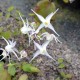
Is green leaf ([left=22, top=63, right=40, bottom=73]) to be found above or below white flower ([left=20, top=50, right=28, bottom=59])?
below

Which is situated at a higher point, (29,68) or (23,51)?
(23,51)

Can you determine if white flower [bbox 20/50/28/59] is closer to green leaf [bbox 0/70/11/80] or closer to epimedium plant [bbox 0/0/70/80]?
epimedium plant [bbox 0/0/70/80]

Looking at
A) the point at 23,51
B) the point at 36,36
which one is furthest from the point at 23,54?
the point at 36,36

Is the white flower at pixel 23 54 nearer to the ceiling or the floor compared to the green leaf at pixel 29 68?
nearer to the ceiling

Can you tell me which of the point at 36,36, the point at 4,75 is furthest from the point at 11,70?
the point at 36,36

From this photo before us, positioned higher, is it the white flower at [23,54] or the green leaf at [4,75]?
the white flower at [23,54]

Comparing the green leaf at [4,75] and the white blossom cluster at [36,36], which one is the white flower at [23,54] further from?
the green leaf at [4,75]

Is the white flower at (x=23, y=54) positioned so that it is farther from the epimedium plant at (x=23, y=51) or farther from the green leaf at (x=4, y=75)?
the green leaf at (x=4, y=75)

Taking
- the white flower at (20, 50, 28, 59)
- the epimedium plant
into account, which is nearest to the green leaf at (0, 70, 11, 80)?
the epimedium plant

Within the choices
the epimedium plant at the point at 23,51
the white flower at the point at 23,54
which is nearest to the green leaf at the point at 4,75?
the epimedium plant at the point at 23,51

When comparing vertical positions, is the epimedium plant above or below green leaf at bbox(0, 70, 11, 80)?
above

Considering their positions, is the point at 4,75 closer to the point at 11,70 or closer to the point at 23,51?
the point at 11,70

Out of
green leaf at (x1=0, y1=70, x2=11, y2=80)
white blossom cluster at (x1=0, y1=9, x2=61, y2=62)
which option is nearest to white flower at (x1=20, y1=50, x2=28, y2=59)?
white blossom cluster at (x1=0, y1=9, x2=61, y2=62)
